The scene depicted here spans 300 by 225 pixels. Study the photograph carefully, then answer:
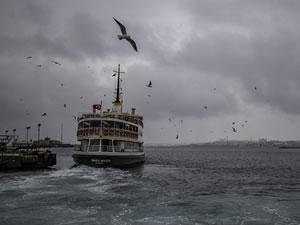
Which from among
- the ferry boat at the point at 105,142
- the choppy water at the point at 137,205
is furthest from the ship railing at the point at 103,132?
the choppy water at the point at 137,205

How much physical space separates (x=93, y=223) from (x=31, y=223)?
2.84 meters

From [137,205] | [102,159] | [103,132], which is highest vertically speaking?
[103,132]

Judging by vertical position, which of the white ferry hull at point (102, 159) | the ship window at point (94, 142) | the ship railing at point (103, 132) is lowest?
the white ferry hull at point (102, 159)

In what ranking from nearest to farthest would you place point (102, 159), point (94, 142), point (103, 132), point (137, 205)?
point (137, 205), point (102, 159), point (103, 132), point (94, 142)

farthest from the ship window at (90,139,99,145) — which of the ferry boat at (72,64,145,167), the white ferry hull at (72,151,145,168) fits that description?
the white ferry hull at (72,151,145,168)

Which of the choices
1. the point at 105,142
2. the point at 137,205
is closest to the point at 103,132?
the point at 105,142

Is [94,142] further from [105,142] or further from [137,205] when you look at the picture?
[137,205]

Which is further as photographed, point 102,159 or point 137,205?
point 102,159

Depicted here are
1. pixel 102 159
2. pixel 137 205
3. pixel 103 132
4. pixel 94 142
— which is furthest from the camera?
pixel 94 142

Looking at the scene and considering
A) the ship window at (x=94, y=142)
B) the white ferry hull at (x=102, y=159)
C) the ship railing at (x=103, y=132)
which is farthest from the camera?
the ship window at (x=94, y=142)

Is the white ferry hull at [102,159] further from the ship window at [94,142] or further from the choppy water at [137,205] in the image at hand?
the choppy water at [137,205]

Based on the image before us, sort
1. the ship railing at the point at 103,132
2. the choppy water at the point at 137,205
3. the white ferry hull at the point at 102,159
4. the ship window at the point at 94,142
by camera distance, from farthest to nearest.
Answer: the ship window at the point at 94,142 → the ship railing at the point at 103,132 → the white ferry hull at the point at 102,159 → the choppy water at the point at 137,205

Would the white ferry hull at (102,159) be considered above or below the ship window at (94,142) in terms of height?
below

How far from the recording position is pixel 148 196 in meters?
17.3
